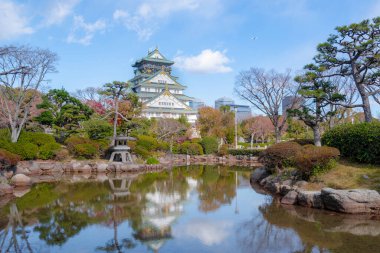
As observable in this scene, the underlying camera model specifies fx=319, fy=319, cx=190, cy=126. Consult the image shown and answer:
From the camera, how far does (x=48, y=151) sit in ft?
65.6

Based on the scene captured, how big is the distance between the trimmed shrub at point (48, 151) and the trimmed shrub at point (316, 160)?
603 inches

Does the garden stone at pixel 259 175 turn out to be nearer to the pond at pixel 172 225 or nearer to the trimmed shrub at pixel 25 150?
the pond at pixel 172 225

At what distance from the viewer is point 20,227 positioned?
7219 mm

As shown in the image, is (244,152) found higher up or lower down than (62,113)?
lower down

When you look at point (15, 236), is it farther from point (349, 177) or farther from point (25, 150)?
point (25, 150)

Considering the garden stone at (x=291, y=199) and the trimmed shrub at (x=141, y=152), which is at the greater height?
the trimmed shrub at (x=141, y=152)

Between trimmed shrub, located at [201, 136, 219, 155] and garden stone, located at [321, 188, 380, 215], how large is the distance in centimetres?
2429

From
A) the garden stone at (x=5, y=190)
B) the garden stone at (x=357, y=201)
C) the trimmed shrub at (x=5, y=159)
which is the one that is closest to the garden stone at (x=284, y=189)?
the garden stone at (x=357, y=201)

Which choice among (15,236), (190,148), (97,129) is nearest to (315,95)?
(15,236)

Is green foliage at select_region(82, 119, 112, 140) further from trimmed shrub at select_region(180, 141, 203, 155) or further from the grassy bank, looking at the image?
the grassy bank

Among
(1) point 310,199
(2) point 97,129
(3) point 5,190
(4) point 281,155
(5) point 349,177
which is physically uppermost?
(2) point 97,129

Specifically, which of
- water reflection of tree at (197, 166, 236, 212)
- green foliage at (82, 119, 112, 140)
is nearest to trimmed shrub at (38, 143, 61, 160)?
green foliage at (82, 119, 112, 140)

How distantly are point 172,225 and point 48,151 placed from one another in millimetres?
15163

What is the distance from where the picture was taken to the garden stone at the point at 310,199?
9.14m
